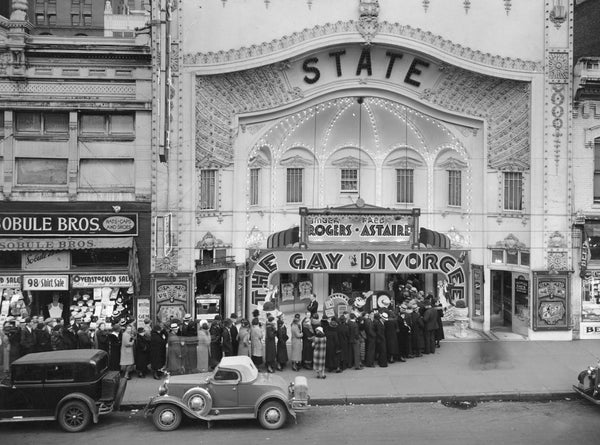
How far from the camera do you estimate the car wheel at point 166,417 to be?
44.8 ft

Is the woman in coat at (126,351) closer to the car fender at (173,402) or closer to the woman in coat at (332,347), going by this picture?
the car fender at (173,402)

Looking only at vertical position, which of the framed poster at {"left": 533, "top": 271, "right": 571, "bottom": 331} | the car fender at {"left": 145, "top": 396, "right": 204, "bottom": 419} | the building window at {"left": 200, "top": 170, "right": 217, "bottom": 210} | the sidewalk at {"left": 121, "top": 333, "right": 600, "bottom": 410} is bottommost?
the sidewalk at {"left": 121, "top": 333, "right": 600, "bottom": 410}

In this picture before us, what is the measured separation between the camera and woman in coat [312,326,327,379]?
56.8 ft

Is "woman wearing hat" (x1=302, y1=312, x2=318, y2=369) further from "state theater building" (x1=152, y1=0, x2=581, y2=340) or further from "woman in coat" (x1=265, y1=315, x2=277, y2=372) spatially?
"state theater building" (x1=152, y1=0, x2=581, y2=340)

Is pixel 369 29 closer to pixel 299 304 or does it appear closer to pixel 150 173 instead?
pixel 150 173

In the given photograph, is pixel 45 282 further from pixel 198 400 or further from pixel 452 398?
pixel 452 398

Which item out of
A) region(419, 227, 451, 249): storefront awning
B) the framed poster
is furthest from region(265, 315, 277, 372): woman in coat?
the framed poster

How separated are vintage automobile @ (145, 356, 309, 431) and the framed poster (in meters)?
10.7

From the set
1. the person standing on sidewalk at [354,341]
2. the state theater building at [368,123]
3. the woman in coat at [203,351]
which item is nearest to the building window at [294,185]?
the state theater building at [368,123]

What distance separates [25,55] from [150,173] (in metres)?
5.11

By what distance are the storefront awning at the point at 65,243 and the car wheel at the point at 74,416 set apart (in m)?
7.91

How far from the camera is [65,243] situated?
818 inches

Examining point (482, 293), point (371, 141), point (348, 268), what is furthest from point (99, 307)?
point (482, 293)

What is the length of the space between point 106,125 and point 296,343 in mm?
9117
